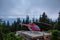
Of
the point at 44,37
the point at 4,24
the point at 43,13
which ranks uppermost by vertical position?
the point at 43,13

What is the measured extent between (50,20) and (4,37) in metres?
1.73

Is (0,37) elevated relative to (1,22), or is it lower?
lower

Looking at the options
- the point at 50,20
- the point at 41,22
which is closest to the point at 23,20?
the point at 41,22

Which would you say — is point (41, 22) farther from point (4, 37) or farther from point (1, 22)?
point (4, 37)

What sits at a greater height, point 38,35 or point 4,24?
point 4,24

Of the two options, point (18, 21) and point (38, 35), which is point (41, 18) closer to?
point (18, 21)

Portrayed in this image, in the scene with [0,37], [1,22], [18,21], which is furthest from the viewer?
[18,21]

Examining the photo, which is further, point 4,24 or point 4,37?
point 4,24

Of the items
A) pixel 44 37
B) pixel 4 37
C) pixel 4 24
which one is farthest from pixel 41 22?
pixel 4 37

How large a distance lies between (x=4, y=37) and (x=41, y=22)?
1.46 m

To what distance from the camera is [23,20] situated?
3.91 meters

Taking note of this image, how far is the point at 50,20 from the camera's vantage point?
4.08 m

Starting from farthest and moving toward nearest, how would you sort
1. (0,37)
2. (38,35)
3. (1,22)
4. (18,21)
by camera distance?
(18,21) < (1,22) < (38,35) < (0,37)

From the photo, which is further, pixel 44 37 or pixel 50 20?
pixel 50 20
